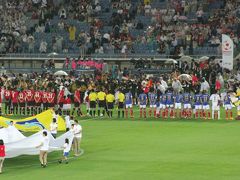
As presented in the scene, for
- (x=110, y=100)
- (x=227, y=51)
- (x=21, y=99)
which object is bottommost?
(x=110, y=100)

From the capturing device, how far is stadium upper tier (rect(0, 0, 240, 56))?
198 feet

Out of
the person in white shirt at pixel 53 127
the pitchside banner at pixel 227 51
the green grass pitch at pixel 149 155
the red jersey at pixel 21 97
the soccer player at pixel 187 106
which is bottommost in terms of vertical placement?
the green grass pitch at pixel 149 155

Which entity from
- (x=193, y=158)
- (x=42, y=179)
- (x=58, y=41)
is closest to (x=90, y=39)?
(x=58, y=41)

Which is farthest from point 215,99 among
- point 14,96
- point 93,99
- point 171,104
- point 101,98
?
point 14,96

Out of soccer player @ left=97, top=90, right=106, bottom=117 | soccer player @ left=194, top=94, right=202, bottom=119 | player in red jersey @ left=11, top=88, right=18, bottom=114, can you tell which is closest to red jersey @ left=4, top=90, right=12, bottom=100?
player in red jersey @ left=11, top=88, right=18, bottom=114

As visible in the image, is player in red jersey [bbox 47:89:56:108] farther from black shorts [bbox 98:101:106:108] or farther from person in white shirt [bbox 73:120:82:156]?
person in white shirt [bbox 73:120:82:156]

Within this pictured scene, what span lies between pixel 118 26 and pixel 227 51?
53.1 feet

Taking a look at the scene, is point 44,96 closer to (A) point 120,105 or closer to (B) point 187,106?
(A) point 120,105

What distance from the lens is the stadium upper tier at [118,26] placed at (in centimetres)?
6041

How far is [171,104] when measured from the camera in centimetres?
4325

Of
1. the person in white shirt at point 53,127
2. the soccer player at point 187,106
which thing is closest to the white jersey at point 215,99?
the soccer player at point 187,106

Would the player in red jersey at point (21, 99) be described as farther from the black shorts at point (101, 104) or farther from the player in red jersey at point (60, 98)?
the black shorts at point (101, 104)

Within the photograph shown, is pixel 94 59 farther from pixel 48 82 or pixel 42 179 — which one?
pixel 42 179

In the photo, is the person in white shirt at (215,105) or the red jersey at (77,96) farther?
the red jersey at (77,96)
